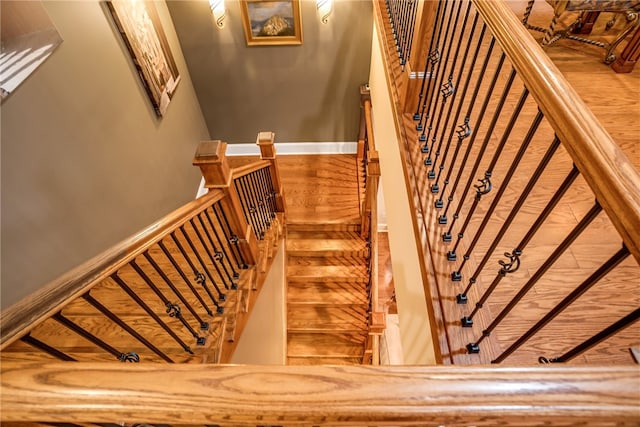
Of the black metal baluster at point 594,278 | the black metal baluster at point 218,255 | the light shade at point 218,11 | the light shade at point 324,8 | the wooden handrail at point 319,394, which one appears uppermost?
the light shade at point 324,8

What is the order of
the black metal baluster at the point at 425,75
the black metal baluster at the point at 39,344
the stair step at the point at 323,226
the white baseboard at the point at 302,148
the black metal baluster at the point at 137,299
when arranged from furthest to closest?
the white baseboard at the point at 302,148 → the stair step at the point at 323,226 → the black metal baluster at the point at 425,75 → the black metal baluster at the point at 137,299 → the black metal baluster at the point at 39,344

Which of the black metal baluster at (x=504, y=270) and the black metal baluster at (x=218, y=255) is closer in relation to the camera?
the black metal baluster at (x=504, y=270)

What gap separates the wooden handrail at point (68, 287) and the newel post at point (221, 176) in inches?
19.5

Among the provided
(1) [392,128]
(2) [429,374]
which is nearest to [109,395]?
(2) [429,374]

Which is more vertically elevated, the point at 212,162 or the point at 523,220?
the point at 212,162

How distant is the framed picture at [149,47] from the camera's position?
2.86m

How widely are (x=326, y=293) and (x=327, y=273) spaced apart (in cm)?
24

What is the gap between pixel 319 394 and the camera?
1.74 ft

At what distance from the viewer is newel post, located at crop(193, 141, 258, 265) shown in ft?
5.91

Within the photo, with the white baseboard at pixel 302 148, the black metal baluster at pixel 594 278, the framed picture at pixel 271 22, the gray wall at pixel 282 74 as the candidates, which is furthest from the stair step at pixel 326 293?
Result: the black metal baluster at pixel 594 278

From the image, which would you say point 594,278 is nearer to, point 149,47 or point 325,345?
point 325,345

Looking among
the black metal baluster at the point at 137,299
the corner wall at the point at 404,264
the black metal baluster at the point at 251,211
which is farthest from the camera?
the black metal baluster at the point at 251,211

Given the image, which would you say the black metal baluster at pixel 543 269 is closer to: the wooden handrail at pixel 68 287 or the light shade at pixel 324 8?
the wooden handrail at pixel 68 287

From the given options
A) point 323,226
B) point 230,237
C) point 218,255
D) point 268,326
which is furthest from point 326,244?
point 218,255
